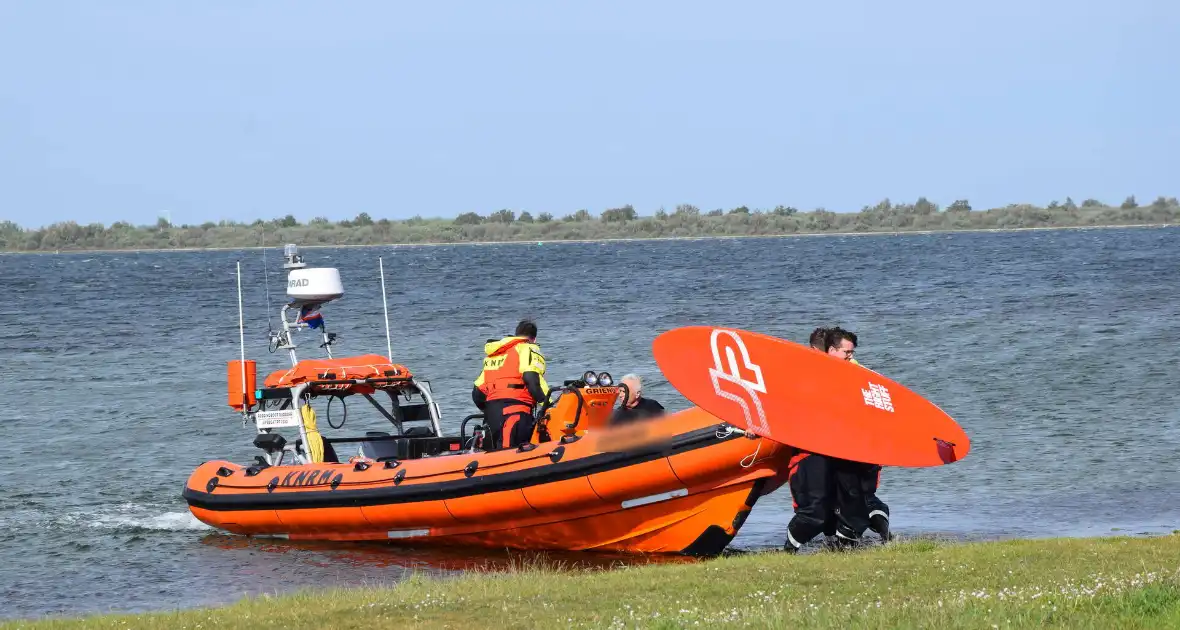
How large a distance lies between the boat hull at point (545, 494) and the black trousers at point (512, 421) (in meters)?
0.35

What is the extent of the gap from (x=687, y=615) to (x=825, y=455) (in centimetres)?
360

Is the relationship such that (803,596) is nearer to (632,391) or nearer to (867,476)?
(867,476)

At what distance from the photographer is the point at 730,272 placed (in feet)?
210

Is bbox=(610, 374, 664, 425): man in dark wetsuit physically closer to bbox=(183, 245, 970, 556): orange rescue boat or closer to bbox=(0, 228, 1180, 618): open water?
bbox=(183, 245, 970, 556): orange rescue boat

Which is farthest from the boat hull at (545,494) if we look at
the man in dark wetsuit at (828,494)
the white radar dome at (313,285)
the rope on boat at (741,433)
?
the white radar dome at (313,285)

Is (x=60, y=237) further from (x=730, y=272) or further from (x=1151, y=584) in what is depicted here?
(x=1151, y=584)

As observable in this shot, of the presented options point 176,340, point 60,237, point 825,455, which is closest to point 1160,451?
point 825,455

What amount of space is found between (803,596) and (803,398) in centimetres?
261

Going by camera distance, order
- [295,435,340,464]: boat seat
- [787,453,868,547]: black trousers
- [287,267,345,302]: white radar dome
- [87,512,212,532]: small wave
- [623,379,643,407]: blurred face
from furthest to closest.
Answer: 1. [87,512,212,532]: small wave
2. [295,435,340,464]: boat seat
3. [287,267,345,302]: white radar dome
4. [623,379,643,407]: blurred face
5. [787,453,868,547]: black trousers

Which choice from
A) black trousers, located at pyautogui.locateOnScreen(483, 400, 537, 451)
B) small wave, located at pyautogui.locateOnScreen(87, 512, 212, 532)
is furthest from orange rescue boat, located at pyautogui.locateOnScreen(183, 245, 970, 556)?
small wave, located at pyautogui.locateOnScreen(87, 512, 212, 532)

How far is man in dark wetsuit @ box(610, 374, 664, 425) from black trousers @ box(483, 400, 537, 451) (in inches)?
40.2

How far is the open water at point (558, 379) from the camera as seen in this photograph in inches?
518

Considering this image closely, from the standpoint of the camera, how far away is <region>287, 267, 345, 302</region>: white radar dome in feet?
45.3

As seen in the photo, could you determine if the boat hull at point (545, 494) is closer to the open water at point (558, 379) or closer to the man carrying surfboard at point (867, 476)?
the open water at point (558, 379)
